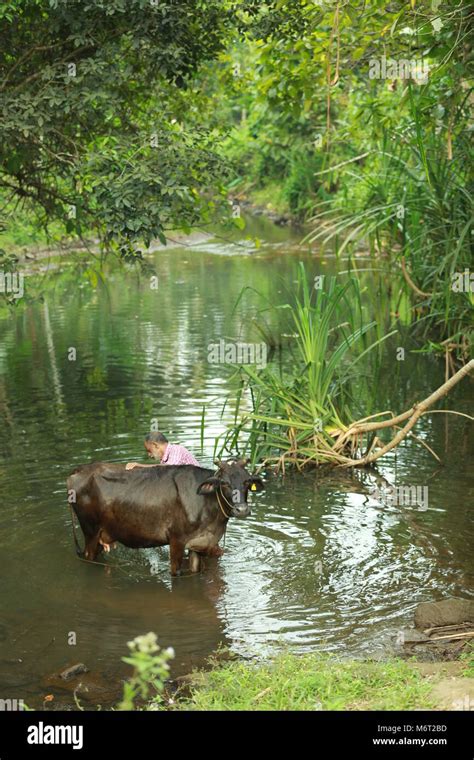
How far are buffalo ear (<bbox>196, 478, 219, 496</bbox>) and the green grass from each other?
186 centimetres

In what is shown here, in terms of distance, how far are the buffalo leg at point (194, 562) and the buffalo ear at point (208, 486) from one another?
1.93 ft

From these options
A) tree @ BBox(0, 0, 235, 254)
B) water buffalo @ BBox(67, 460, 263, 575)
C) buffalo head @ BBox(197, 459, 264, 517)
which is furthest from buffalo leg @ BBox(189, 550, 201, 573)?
tree @ BBox(0, 0, 235, 254)

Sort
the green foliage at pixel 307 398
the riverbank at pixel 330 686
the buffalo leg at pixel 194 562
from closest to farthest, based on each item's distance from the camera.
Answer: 1. the riverbank at pixel 330 686
2. the buffalo leg at pixel 194 562
3. the green foliage at pixel 307 398

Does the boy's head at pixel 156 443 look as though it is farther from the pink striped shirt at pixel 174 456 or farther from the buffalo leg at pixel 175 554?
the buffalo leg at pixel 175 554

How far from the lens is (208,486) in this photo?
8.36 metres

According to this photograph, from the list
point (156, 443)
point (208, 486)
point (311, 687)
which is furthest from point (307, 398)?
A: point (311, 687)

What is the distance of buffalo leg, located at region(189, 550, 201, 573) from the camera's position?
8625 mm

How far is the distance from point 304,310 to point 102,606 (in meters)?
4.08

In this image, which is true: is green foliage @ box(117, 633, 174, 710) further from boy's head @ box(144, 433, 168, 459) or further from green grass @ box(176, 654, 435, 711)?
boy's head @ box(144, 433, 168, 459)

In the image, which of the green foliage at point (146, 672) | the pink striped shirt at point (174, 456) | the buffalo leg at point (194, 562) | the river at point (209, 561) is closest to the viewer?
the green foliage at point (146, 672)

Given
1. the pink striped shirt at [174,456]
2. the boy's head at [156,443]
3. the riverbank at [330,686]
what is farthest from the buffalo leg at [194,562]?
the riverbank at [330,686]

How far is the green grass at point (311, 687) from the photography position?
19.1ft

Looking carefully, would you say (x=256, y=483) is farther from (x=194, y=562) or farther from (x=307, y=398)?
(x=307, y=398)
